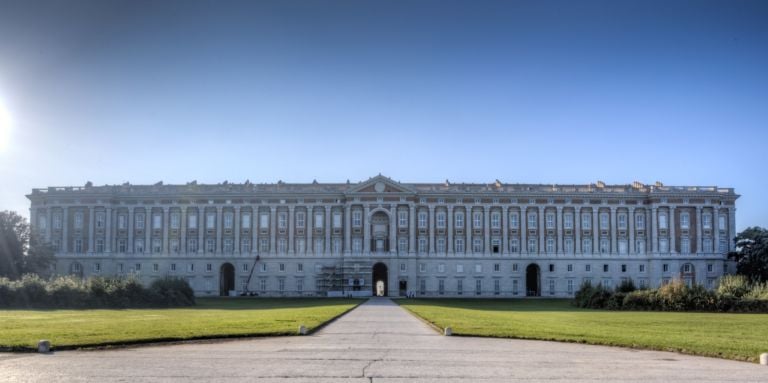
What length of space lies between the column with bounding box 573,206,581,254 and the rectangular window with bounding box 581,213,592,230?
0.53m

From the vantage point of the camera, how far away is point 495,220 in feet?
331

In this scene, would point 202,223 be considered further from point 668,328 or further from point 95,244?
point 668,328

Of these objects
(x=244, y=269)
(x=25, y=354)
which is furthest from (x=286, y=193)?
(x=25, y=354)

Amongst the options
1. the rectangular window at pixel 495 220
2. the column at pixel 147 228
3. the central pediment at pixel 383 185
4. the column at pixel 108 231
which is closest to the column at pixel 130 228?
the column at pixel 147 228

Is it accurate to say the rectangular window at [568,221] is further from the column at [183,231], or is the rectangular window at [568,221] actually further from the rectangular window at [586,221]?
the column at [183,231]

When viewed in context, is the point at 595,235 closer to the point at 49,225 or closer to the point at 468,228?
the point at 468,228

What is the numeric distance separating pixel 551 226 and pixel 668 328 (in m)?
69.9

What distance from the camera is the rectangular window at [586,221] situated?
10050 centimetres

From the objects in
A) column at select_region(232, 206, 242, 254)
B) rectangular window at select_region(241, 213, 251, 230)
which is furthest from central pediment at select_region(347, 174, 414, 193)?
column at select_region(232, 206, 242, 254)

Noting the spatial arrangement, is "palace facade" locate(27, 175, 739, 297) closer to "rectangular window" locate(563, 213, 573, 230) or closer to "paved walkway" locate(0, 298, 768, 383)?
"rectangular window" locate(563, 213, 573, 230)

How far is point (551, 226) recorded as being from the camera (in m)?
101

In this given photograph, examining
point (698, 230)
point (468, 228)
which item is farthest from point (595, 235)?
point (468, 228)

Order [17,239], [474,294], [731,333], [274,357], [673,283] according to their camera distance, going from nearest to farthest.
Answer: [274,357]
[731,333]
[673,283]
[17,239]
[474,294]

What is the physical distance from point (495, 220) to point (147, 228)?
148 ft
